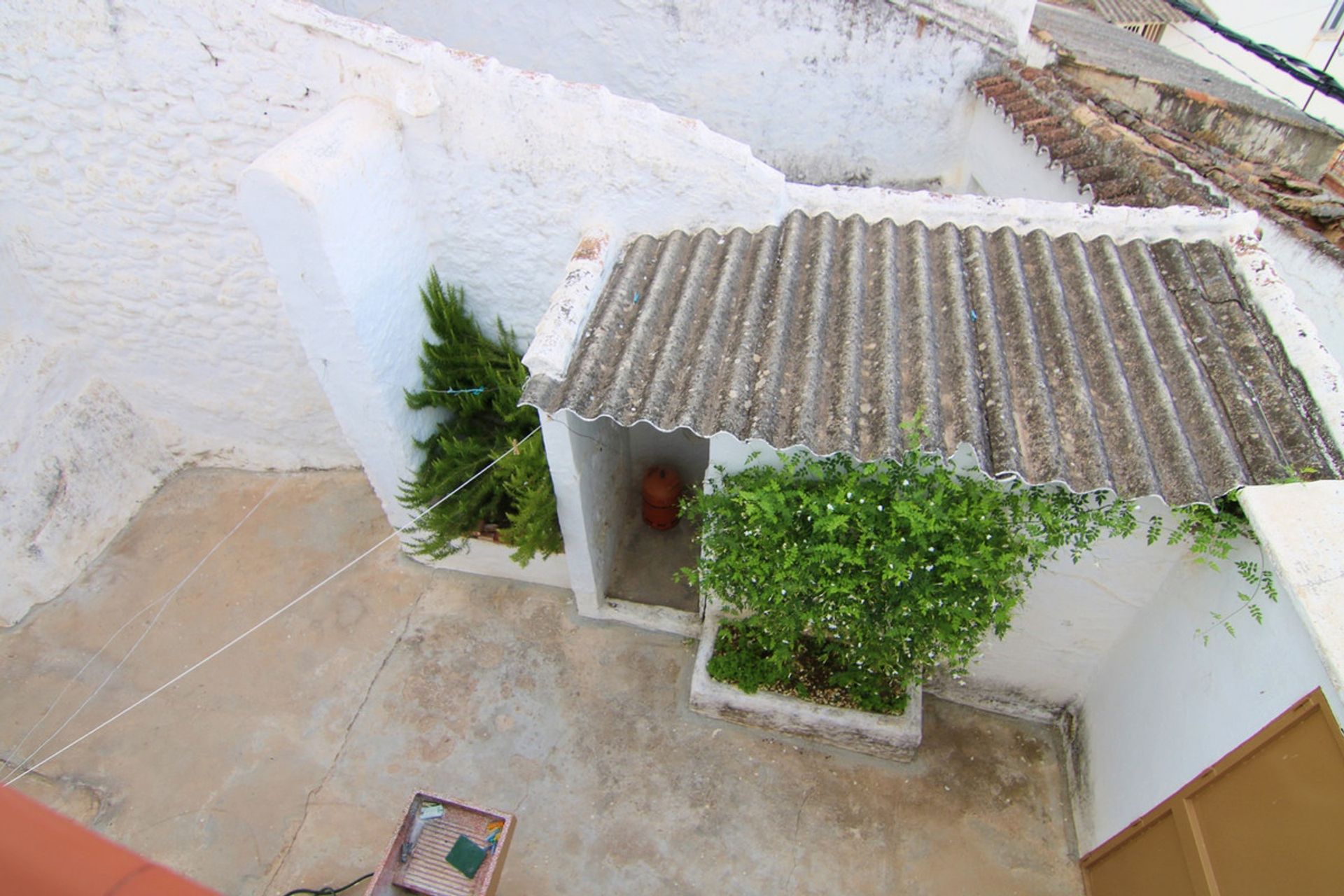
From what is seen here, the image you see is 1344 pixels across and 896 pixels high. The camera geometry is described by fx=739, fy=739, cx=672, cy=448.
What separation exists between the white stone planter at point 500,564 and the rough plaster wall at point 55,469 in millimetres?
2999

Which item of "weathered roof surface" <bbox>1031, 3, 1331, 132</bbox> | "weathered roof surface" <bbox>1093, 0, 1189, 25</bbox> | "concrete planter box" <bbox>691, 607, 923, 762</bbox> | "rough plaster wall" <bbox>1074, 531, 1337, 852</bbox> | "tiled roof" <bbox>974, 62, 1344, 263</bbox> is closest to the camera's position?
"rough plaster wall" <bbox>1074, 531, 1337, 852</bbox>

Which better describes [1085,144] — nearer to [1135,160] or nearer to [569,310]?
[1135,160]

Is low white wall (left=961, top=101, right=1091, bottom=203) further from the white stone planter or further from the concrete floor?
the white stone planter

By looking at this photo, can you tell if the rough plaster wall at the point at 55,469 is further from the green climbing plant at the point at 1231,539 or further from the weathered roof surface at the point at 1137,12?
the weathered roof surface at the point at 1137,12

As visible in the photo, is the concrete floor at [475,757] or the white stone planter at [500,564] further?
the white stone planter at [500,564]

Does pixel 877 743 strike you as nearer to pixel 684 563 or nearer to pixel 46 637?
pixel 684 563

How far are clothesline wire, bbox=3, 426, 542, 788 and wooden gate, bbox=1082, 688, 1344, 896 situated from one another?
4.35m

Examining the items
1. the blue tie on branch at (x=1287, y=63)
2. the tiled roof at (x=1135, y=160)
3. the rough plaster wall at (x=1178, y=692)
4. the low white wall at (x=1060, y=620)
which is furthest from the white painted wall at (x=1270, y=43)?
the rough plaster wall at (x=1178, y=692)

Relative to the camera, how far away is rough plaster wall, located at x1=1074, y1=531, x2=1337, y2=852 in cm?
350

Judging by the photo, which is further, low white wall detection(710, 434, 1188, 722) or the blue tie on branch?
the blue tie on branch

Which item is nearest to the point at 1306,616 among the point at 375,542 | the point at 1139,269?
the point at 1139,269

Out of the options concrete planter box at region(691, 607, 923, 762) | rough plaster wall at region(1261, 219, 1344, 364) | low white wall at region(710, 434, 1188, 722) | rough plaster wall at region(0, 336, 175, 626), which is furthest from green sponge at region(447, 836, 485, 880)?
rough plaster wall at region(1261, 219, 1344, 364)

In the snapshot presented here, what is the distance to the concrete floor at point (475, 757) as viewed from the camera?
A: 4980mm

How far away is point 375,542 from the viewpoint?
695 cm
